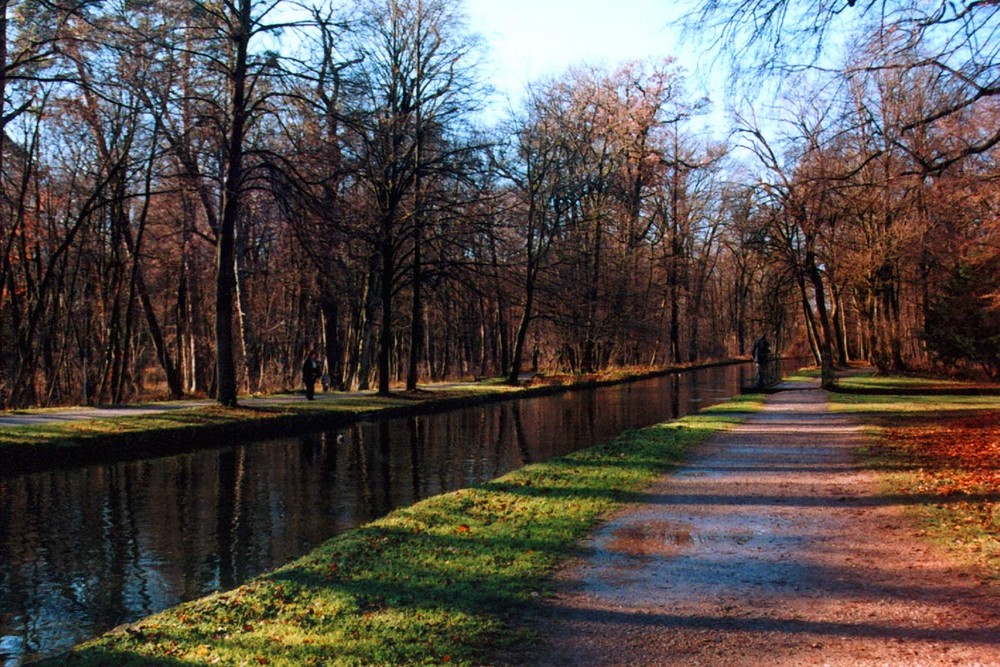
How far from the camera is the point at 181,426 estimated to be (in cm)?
1756

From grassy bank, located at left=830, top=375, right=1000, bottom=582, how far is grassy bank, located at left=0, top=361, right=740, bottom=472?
12460 mm

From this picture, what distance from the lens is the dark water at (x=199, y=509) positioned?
300 inches

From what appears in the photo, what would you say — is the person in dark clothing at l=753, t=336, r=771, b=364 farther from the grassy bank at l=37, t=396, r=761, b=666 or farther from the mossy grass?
the grassy bank at l=37, t=396, r=761, b=666

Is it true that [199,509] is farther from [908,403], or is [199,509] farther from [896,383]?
[896,383]

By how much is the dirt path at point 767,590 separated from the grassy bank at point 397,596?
1.28 feet

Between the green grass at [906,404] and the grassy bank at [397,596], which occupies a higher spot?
the green grass at [906,404]

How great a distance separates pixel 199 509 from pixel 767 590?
8.15m

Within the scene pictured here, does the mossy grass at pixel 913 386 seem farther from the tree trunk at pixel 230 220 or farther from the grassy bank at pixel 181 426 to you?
the tree trunk at pixel 230 220

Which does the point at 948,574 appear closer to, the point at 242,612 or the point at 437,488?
the point at 242,612

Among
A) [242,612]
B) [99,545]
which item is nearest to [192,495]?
[99,545]

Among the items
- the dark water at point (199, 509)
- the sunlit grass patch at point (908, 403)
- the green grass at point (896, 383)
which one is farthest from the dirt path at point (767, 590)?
the green grass at point (896, 383)

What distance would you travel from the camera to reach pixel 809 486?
10.6 metres

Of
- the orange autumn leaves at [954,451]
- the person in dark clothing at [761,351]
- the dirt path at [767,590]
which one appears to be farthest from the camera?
the person in dark clothing at [761,351]

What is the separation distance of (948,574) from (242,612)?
17.4 feet
